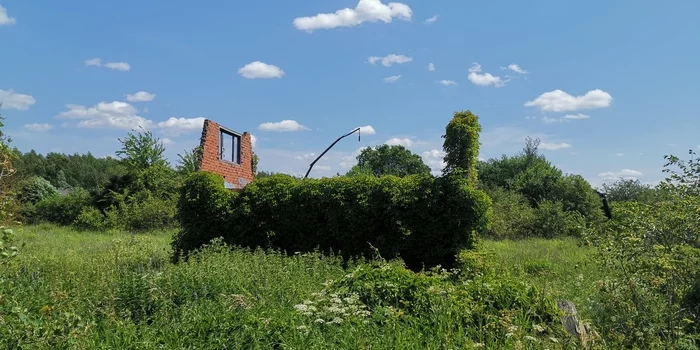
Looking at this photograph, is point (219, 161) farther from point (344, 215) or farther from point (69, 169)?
point (69, 169)

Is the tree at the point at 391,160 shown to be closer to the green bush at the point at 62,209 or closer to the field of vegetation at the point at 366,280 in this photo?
the green bush at the point at 62,209

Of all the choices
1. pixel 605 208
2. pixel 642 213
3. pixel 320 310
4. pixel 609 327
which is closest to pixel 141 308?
pixel 320 310

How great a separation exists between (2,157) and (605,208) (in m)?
33.0

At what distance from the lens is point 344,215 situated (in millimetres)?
11750

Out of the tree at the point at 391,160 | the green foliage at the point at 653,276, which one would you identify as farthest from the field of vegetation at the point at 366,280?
the tree at the point at 391,160

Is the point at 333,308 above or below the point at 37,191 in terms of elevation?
below

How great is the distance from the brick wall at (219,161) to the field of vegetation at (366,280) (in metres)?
4.66

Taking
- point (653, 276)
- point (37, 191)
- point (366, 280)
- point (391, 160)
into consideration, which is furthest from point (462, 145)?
point (391, 160)

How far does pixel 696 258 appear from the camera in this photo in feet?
17.6

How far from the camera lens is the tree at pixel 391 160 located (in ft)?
188

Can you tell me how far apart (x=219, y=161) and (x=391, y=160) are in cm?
4118

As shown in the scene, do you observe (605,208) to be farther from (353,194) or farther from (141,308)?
(141,308)

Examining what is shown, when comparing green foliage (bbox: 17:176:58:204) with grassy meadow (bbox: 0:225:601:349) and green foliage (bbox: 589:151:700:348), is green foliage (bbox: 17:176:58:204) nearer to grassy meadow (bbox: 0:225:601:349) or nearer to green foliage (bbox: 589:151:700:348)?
grassy meadow (bbox: 0:225:601:349)

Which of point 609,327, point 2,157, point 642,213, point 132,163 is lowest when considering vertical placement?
point 609,327
